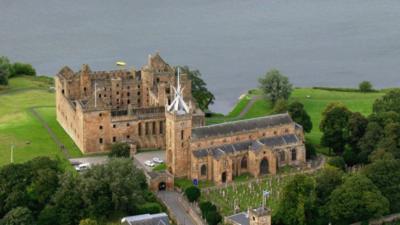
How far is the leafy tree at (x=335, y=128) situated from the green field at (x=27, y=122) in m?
25.9

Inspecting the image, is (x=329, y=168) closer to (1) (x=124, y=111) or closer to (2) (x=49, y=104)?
(1) (x=124, y=111)

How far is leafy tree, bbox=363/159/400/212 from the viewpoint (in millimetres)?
77438

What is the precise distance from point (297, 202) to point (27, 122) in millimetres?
40094

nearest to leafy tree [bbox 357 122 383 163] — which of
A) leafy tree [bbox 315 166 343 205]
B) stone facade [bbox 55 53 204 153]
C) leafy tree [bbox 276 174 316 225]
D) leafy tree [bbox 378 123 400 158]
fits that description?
leafy tree [bbox 378 123 400 158]

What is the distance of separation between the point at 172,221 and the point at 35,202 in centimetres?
1209

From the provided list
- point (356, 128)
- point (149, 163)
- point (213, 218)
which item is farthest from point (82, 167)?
point (356, 128)

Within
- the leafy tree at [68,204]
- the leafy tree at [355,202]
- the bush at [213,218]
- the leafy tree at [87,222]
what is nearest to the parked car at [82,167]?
the leafy tree at [68,204]

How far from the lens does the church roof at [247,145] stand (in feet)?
272

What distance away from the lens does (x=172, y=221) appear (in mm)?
75250

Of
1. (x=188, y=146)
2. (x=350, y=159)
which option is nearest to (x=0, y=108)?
(x=188, y=146)

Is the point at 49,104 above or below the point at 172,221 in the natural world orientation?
above

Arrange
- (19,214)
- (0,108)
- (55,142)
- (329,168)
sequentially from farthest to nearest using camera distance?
(0,108) → (55,142) → (329,168) → (19,214)

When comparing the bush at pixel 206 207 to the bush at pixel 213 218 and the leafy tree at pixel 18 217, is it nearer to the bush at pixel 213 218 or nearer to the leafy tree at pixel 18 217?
the bush at pixel 213 218

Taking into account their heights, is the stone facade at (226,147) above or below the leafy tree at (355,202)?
above
